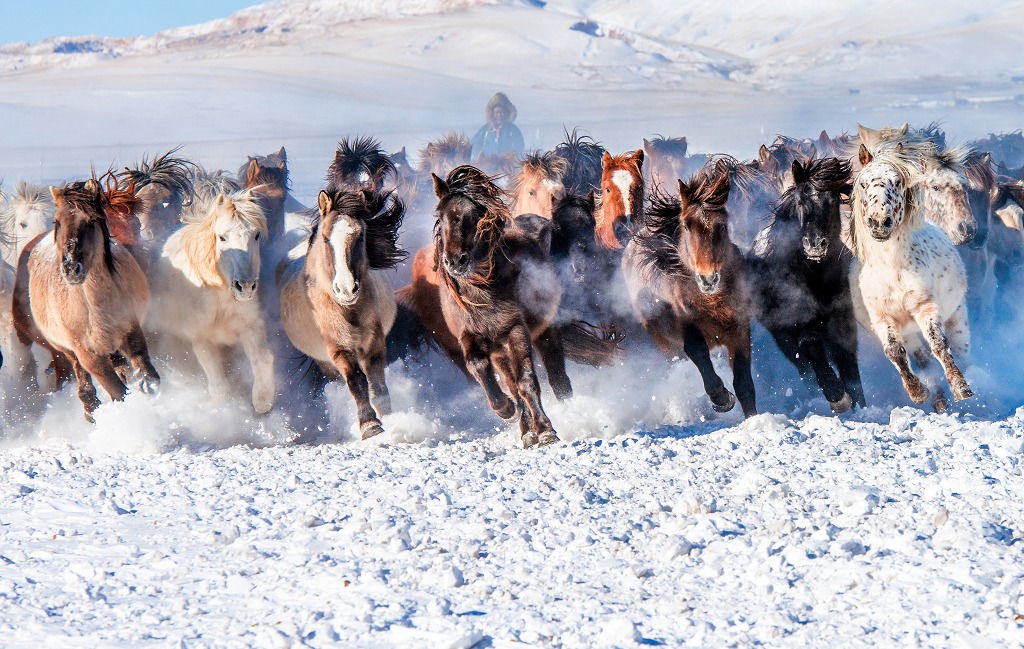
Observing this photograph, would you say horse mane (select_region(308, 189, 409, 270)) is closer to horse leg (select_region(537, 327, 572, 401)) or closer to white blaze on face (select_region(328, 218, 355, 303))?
white blaze on face (select_region(328, 218, 355, 303))

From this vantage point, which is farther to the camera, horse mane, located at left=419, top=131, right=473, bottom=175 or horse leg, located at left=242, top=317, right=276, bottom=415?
horse mane, located at left=419, top=131, right=473, bottom=175

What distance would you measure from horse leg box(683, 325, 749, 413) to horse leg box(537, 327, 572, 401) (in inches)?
28.8

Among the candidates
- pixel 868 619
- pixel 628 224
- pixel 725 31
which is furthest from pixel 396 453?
pixel 725 31

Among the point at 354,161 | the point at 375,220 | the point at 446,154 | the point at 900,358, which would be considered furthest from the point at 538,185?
the point at 446,154

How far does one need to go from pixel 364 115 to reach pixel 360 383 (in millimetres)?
20841

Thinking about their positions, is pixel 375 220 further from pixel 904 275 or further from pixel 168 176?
pixel 904 275

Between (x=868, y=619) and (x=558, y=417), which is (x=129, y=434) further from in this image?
(x=868, y=619)

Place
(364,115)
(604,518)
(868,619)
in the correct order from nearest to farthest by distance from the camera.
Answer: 1. (868,619)
2. (604,518)
3. (364,115)

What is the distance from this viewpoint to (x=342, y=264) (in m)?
5.71

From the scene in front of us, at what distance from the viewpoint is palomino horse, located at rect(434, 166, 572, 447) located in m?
5.47

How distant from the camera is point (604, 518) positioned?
398cm

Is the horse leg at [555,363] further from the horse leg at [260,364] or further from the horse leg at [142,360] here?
the horse leg at [142,360]

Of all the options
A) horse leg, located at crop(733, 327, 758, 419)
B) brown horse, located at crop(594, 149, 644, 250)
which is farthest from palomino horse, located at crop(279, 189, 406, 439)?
horse leg, located at crop(733, 327, 758, 419)

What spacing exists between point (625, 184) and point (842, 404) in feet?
5.58
